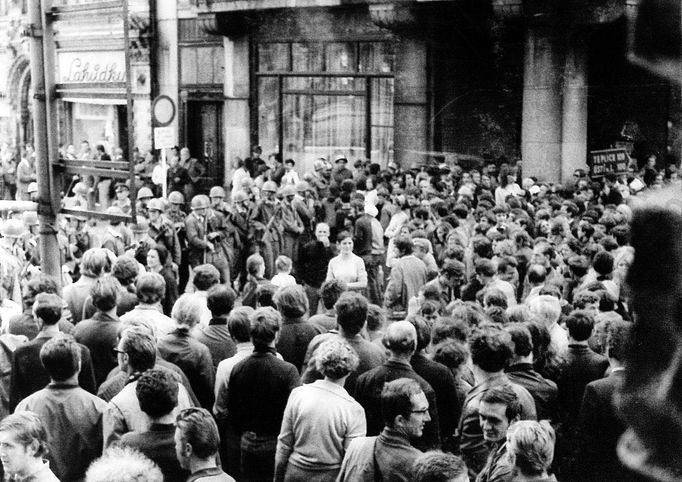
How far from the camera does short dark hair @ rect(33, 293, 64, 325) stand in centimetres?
591

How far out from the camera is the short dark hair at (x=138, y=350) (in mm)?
5137

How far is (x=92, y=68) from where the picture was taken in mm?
4926

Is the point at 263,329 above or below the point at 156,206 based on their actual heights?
below

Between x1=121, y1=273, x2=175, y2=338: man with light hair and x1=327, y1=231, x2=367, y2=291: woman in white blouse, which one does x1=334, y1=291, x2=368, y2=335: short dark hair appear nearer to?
x1=121, y1=273, x2=175, y2=338: man with light hair

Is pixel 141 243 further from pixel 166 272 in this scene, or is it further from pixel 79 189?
pixel 79 189

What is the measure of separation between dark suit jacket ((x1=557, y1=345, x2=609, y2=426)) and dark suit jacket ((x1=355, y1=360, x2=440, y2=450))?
41.2 inches

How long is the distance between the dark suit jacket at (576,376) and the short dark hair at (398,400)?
1868 millimetres

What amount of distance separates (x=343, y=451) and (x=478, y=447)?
713 mm

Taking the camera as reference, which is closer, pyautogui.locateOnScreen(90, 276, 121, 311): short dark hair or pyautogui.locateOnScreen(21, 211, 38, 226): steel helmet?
pyautogui.locateOnScreen(90, 276, 121, 311): short dark hair

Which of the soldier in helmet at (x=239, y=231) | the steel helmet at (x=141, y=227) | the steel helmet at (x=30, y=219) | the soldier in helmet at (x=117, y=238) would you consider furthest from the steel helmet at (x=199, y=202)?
the steel helmet at (x=30, y=219)

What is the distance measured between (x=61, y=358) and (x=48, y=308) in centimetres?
97

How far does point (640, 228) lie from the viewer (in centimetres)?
97

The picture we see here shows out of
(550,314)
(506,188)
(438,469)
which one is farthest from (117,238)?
(438,469)

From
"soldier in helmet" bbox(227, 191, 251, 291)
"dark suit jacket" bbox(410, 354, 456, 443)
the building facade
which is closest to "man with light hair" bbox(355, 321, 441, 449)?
"dark suit jacket" bbox(410, 354, 456, 443)
